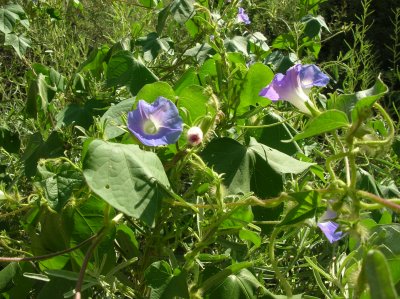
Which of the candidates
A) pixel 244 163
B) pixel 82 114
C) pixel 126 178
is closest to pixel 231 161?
pixel 244 163

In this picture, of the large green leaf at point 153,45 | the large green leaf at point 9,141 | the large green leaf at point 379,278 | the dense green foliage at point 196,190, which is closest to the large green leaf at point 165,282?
the dense green foliage at point 196,190

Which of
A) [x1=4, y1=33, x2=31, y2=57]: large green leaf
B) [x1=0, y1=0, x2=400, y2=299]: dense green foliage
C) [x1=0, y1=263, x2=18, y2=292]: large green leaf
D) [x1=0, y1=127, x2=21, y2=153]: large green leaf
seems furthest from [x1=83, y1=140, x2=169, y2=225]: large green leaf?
[x1=4, y1=33, x2=31, y2=57]: large green leaf

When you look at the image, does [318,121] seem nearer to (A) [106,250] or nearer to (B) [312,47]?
(A) [106,250]

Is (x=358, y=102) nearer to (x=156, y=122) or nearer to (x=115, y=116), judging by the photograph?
(x=156, y=122)

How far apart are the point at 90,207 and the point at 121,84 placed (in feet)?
1.06

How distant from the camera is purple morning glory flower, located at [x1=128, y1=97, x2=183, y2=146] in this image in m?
0.84

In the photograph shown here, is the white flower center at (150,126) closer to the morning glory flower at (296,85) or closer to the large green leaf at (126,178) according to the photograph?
the large green leaf at (126,178)

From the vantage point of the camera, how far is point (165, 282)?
845 mm

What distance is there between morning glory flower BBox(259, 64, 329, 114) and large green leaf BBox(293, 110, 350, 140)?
0.50 ft

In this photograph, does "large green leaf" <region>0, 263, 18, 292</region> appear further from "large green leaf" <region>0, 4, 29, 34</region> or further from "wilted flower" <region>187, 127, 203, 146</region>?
"large green leaf" <region>0, 4, 29, 34</region>

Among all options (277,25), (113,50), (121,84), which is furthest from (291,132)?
(277,25)

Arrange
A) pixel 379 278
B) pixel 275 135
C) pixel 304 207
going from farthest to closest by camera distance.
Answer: pixel 275 135, pixel 304 207, pixel 379 278

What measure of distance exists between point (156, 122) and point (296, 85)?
0.21 m

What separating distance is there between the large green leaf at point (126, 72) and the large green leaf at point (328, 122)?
531 mm
